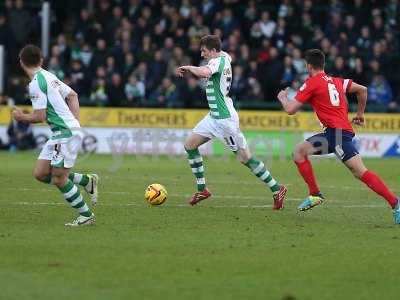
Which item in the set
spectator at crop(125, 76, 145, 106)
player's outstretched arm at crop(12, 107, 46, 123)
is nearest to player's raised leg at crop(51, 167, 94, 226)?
player's outstretched arm at crop(12, 107, 46, 123)

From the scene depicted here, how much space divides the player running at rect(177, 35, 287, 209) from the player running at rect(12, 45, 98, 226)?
286 cm

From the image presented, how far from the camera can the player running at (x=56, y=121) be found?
10.9 meters

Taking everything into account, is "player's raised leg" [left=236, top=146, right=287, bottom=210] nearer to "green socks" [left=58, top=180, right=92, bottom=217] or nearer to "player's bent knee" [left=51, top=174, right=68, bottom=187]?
"green socks" [left=58, top=180, right=92, bottom=217]

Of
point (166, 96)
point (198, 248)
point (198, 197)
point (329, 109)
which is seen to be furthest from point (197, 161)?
point (166, 96)

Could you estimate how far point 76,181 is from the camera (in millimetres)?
12438

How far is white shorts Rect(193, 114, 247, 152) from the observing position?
13.9 meters

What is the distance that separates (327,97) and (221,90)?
1.91 m

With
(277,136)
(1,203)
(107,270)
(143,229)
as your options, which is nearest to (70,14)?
(277,136)

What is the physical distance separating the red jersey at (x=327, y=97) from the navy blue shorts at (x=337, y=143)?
0.30 ft

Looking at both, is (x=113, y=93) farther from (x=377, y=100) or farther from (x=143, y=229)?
(x=143, y=229)

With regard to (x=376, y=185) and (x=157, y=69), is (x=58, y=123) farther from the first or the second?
(x=157, y=69)

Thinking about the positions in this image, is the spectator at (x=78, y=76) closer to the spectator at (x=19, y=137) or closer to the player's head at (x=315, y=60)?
the spectator at (x=19, y=137)

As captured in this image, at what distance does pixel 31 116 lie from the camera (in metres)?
10.8

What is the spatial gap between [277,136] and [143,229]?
15092 mm
